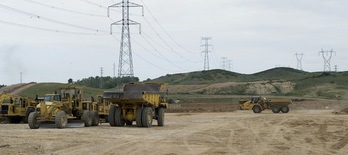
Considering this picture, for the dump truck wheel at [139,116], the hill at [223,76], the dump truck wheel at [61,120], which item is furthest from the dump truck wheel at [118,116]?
the hill at [223,76]

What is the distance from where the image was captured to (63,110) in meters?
27.8

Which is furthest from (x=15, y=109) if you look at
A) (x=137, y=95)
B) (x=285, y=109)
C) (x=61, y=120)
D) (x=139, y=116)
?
(x=285, y=109)

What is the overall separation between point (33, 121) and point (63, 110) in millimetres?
2288

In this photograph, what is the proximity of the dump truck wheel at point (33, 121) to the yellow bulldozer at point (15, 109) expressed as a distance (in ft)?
29.3

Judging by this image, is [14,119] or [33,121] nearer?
[33,121]

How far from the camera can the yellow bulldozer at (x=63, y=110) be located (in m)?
26.1

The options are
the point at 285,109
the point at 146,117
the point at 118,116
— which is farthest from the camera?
the point at 285,109

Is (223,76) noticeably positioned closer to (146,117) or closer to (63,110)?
(146,117)

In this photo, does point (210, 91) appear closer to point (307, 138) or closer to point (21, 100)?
point (21, 100)

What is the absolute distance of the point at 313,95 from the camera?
8475cm

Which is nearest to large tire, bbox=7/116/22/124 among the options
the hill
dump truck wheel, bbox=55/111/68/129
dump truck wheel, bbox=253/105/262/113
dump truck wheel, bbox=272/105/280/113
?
dump truck wheel, bbox=55/111/68/129

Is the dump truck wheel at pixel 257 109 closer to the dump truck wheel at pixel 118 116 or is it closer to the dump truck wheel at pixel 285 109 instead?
the dump truck wheel at pixel 285 109

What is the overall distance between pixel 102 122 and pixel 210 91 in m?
63.6

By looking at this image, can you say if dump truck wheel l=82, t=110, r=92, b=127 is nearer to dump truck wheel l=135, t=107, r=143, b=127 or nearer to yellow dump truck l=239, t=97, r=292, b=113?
dump truck wheel l=135, t=107, r=143, b=127
